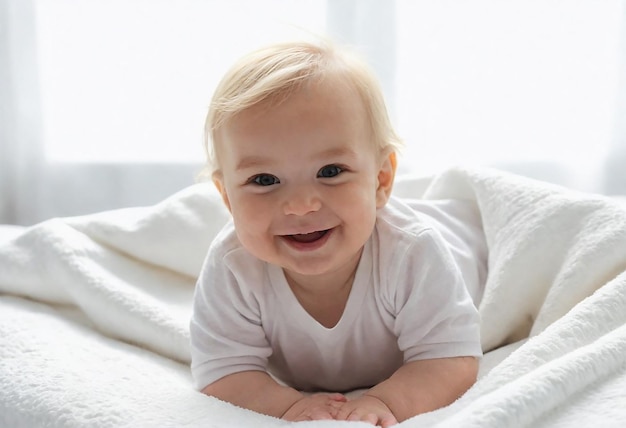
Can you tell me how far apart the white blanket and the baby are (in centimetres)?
7

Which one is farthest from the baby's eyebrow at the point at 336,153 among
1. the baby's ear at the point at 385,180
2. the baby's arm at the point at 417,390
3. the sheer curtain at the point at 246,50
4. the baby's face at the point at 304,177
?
the sheer curtain at the point at 246,50

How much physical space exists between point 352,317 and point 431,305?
0.35ft

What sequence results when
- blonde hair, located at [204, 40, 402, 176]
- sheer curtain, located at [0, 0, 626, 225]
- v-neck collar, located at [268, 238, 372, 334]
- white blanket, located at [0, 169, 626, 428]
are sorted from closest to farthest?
1. white blanket, located at [0, 169, 626, 428]
2. blonde hair, located at [204, 40, 402, 176]
3. v-neck collar, located at [268, 238, 372, 334]
4. sheer curtain, located at [0, 0, 626, 225]

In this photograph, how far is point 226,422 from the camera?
0.94 metres

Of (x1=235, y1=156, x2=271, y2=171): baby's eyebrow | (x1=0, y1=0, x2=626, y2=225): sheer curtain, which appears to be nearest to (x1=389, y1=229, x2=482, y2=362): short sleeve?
(x1=235, y1=156, x2=271, y2=171): baby's eyebrow

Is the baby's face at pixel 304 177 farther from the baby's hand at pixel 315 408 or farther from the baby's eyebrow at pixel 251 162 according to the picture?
the baby's hand at pixel 315 408

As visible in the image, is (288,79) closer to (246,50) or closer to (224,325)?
(224,325)

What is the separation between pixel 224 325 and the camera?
1.11 m

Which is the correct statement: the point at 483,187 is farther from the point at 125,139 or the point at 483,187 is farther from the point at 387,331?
the point at 125,139

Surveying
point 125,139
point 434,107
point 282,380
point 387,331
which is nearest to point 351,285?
point 387,331

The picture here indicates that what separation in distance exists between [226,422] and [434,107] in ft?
4.38

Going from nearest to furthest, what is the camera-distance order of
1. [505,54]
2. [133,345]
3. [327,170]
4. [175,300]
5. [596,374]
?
1. [596,374]
2. [327,170]
3. [133,345]
4. [175,300]
5. [505,54]

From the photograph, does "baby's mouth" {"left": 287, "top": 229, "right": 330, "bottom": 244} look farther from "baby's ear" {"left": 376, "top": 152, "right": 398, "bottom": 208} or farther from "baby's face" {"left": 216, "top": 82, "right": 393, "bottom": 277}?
"baby's ear" {"left": 376, "top": 152, "right": 398, "bottom": 208}

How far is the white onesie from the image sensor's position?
3.54ft
